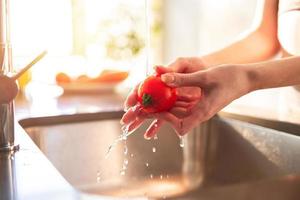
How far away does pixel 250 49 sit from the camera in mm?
1024

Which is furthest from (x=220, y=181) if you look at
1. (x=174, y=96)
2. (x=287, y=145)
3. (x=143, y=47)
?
(x=143, y=47)

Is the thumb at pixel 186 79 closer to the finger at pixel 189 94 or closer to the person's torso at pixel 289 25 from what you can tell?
the finger at pixel 189 94

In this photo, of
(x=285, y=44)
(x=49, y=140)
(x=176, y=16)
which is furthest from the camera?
(x=176, y=16)

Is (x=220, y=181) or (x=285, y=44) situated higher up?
(x=285, y=44)

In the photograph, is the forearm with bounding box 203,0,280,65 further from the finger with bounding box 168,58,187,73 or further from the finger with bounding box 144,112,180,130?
the finger with bounding box 144,112,180,130

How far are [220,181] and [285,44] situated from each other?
0.37m

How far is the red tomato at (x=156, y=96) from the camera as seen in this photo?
0.66m

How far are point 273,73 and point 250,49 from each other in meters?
0.40

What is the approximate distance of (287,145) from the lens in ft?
2.48

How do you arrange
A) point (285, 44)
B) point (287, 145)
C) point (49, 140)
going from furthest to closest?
point (285, 44), point (49, 140), point (287, 145)

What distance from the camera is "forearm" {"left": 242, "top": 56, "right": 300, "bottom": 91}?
0.62m

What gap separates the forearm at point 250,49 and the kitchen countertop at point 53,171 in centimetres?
13

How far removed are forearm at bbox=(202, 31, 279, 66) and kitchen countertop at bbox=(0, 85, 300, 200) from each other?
0.13m

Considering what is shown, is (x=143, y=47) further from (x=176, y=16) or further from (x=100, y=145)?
(x=100, y=145)
